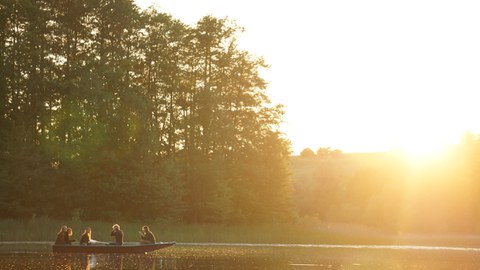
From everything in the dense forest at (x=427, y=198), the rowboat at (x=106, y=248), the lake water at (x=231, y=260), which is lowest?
the lake water at (x=231, y=260)

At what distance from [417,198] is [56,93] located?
136 ft

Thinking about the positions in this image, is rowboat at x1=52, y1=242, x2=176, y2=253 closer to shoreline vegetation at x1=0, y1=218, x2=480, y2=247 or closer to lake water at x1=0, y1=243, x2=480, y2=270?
lake water at x1=0, y1=243, x2=480, y2=270

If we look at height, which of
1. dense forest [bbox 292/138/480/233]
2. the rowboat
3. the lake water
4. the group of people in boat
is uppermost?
dense forest [bbox 292/138/480/233]

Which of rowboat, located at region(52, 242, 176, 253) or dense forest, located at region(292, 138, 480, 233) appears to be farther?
dense forest, located at region(292, 138, 480, 233)

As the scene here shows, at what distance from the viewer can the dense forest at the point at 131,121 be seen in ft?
209

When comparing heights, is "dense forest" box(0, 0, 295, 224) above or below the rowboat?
above

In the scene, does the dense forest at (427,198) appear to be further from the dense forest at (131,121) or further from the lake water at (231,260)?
the lake water at (231,260)

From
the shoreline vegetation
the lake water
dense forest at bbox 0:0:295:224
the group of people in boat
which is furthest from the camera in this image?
dense forest at bbox 0:0:295:224

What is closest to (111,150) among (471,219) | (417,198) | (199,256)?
(199,256)

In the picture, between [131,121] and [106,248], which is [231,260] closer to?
[106,248]

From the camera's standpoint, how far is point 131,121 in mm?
66250

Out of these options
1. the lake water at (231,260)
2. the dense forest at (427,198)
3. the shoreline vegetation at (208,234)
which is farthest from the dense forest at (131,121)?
the lake water at (231,260)

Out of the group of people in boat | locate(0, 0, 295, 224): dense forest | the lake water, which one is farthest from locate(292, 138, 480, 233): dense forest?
the group of people in boat

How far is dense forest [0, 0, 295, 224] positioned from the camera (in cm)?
6381
